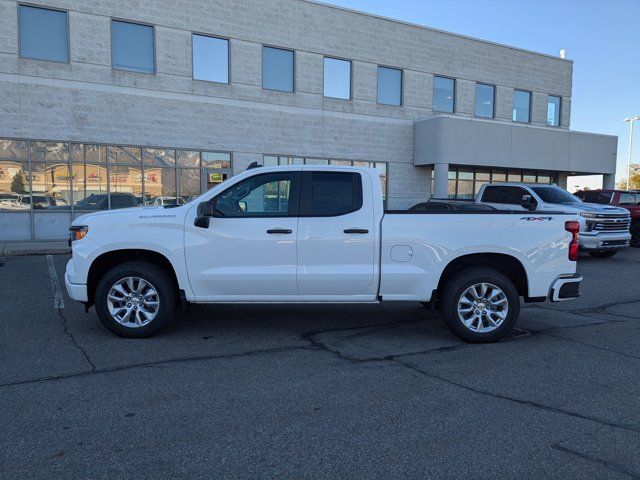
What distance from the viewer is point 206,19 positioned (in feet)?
60.6

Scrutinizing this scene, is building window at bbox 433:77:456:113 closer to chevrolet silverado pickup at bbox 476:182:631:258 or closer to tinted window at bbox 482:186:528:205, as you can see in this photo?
tinted window at bbox 482:186:528:205

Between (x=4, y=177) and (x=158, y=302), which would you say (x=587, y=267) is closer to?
(x=158, y=302)

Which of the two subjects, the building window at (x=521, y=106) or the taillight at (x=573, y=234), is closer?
the taillight at (x=573, y=234)

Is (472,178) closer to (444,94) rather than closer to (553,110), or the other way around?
(444,94)

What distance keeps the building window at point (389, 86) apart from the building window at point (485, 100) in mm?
4488

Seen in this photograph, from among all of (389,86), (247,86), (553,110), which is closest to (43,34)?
(247,86)

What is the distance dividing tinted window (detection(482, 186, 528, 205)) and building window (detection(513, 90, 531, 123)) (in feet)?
41.9

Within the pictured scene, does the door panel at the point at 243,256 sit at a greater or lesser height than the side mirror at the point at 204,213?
lesser

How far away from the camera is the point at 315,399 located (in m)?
4.31

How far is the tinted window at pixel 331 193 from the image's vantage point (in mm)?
6000

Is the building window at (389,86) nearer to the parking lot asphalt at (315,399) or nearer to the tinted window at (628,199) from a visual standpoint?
the tinted window at (628,199)

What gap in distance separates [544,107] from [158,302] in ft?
84.8

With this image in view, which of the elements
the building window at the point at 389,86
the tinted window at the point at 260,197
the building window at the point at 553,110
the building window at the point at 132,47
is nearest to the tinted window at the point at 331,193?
the tinted window at the point at 260,197

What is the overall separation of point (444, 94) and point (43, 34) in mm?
15964
